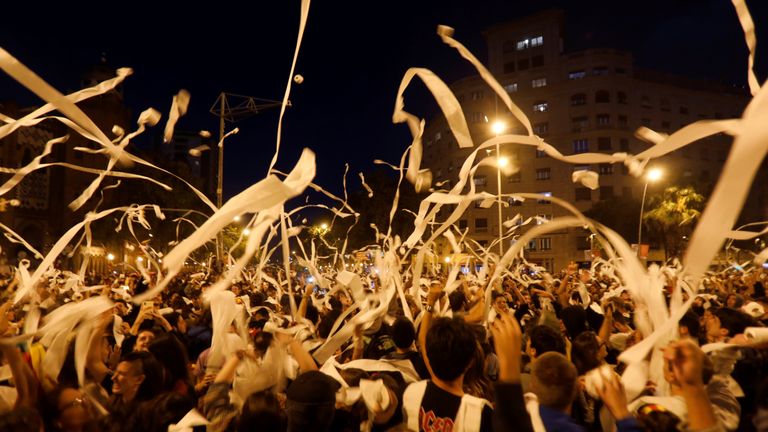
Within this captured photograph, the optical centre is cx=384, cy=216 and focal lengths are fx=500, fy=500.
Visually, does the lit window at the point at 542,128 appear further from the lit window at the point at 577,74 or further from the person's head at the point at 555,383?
the person's head at the point at 555,383

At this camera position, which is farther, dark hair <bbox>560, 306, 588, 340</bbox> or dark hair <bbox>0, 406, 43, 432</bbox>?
dark hair <bbox>560, 306, 588, 340</bbox>

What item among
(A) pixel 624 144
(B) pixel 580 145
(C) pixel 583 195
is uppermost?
(B) pixel 580 145

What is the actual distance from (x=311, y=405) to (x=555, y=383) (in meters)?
1.28

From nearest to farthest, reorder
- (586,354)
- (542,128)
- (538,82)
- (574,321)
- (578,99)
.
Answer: (586,354) < (574,321) < (578,99) < (542,128) < (538,82)

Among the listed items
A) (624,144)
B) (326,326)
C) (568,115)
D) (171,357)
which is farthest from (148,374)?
(624,144)

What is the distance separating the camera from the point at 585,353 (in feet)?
12.3

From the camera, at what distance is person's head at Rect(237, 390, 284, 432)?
7.89 ft

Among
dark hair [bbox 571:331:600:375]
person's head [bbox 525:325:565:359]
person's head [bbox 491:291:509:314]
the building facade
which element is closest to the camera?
dark hair [bbox 571:331:600:375]

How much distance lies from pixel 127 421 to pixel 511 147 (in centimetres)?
5990

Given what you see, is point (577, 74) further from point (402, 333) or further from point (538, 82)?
point (402, 333)

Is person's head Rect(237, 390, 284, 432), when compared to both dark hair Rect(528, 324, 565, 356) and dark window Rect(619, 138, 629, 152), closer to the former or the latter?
dark hair Rect(528, 324, 565, 356)

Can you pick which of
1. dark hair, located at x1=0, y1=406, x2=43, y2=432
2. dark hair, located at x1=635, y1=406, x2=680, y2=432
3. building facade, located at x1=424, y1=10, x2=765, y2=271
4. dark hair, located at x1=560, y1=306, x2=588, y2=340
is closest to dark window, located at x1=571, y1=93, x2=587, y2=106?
building facade, located at x1=424, y1=10, x2=765, y2=271

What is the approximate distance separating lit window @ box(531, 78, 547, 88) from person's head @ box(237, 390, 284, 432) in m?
66.9

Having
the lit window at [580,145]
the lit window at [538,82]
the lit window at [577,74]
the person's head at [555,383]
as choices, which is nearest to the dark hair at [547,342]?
the person's head at [555,383]
